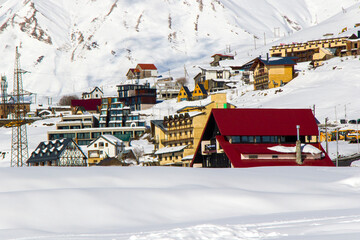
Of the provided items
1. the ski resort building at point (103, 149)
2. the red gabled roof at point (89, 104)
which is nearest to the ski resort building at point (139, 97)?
the red gabled roof at point (89, 104)

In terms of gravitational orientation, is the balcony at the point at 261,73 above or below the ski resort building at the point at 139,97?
above

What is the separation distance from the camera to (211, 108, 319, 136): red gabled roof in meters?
41.5

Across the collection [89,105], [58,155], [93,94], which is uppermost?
[93,94]

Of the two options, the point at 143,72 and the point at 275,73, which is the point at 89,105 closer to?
the point at 275,73

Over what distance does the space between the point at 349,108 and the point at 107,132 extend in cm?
4000

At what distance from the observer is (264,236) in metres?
14.4

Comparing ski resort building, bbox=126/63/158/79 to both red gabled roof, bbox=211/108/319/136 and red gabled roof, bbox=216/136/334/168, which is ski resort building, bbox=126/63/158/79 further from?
red gabled roof, bbox=216/136/334/168

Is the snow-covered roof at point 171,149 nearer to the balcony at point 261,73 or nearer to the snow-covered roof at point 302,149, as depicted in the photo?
the snow-covered roof at point 302,149

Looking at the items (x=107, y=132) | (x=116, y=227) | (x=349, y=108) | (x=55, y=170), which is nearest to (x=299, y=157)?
(x=55, y=170)

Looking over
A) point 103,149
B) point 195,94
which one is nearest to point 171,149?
point 103,149

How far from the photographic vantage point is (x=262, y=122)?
139ft

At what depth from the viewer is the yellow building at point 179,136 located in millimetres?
66938

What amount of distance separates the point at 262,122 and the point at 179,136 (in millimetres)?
29360

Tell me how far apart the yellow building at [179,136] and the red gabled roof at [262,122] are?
828 inches
